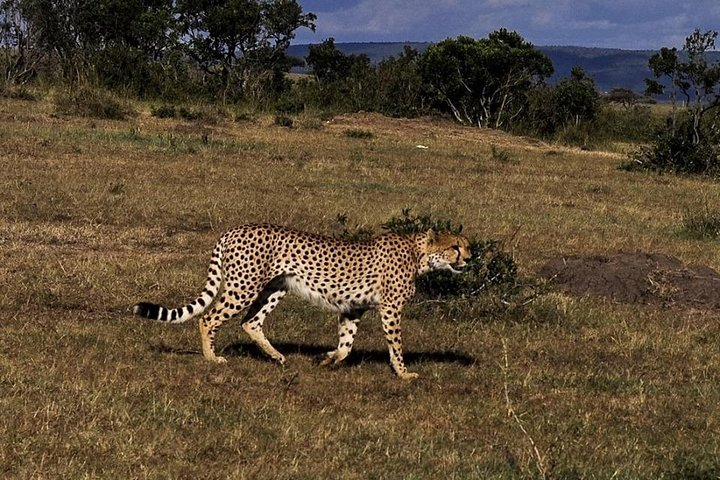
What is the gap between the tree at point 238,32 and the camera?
30.6 meters

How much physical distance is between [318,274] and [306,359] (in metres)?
0.67

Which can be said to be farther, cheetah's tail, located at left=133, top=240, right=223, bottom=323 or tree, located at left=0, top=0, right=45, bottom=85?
tree, located at left=0, top=0, right=45, bottom=85

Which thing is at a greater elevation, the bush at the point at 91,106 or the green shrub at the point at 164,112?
the bush at the point at 91,106

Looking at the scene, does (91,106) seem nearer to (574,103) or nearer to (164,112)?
(164,112)

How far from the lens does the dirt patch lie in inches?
355

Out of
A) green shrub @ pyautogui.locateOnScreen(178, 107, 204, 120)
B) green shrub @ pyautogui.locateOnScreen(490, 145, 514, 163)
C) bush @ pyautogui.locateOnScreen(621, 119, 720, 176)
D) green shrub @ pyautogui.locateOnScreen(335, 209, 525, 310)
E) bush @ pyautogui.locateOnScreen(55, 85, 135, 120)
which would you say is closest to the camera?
green shrub @ pyautogui.locateOnScreen(335, 209, 525, 310)

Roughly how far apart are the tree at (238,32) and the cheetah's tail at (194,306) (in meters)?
24.0

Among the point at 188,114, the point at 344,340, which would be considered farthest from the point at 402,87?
the point at 344,340

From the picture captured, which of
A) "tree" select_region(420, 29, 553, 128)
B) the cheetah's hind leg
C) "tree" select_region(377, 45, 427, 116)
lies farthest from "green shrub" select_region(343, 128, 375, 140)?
the cheetah's hind leg

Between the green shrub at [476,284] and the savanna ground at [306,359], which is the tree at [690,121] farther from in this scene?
the green shrub at [476,284]

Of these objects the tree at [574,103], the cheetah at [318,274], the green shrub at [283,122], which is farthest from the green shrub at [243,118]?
the cheetah at [318,274]

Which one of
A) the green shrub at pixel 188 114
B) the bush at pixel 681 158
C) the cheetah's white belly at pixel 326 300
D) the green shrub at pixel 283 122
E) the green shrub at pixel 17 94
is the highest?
the green shrub at pixel 17 94

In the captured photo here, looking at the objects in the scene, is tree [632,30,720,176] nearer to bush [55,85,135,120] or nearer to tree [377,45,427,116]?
tree [377,45,427,116]

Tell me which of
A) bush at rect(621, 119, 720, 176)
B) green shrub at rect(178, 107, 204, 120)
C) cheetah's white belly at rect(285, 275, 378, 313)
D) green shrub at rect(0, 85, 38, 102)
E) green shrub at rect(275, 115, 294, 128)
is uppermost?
green shrub at rect(0, 85, 38, 102)
